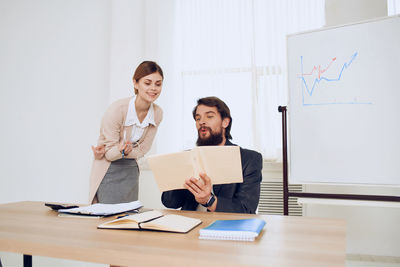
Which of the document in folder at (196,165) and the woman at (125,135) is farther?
the woman at (125,135)

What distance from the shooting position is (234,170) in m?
1.21

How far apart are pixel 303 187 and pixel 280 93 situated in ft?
2.59

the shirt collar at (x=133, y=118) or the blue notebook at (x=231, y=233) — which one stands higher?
the shirt collar at (x=133, y=118)

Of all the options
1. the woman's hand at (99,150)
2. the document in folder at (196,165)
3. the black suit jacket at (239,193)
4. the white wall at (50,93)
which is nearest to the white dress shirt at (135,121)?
the woman's hand at (99,150)

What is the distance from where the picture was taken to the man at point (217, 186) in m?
1.26

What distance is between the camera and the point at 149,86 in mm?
1920

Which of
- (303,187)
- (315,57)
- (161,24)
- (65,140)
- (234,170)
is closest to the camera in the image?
(234,170)

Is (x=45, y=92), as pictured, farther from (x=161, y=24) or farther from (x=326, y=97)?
(x=326, y=97)

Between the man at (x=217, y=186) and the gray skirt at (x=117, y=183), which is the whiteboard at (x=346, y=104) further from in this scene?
the gray skirt at (x=117, y=183)

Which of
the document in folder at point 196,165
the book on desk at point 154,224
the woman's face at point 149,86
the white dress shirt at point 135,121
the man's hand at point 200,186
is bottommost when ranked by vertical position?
the book on desk at point 154,224

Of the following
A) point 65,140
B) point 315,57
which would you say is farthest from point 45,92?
point 315,57

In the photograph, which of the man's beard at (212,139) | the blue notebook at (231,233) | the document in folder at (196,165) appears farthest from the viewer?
the man's beard at (212,139)

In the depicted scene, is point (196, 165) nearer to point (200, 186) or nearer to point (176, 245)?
point (200, 186)

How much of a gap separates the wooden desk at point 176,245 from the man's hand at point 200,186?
0.15 m
